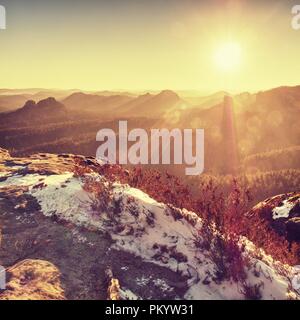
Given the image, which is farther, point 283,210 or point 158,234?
point 283,210

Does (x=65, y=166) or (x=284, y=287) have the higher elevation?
(x=65, y=166)

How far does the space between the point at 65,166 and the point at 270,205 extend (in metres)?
5.28

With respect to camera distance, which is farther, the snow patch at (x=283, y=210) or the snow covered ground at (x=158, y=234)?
the snow patch at (x=283, y=210)

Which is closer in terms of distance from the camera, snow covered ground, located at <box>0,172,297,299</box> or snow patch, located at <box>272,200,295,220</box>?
snow covered ground, located at <box>0,172,297,299</box>

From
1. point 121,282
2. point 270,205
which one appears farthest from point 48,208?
point 270,205

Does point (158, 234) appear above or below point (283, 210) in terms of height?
below

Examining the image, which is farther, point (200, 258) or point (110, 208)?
point (110, 208)

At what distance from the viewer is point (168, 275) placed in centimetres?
694

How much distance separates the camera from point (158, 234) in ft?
25.1

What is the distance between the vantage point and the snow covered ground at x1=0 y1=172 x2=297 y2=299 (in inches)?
264

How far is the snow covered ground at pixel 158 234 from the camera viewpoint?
6699 millimetres
